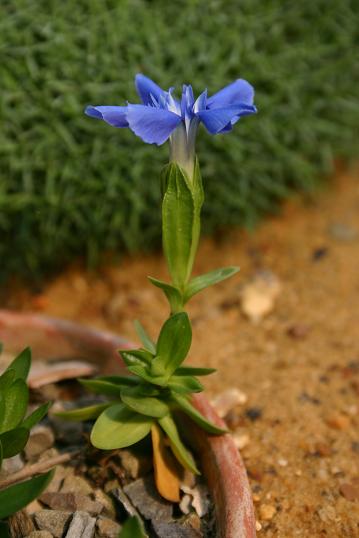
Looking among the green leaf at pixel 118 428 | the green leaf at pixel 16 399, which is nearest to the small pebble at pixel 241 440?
the green leaf at pixel 118 428

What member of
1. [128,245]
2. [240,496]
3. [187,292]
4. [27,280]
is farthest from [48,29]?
[240,496]

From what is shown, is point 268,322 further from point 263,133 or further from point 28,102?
point 28,102

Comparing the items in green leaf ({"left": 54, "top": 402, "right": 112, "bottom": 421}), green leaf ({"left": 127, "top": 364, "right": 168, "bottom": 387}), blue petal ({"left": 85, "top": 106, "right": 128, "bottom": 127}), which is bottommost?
green leaf ({"left": 54, "top": 402, "right": 112, "bottom": 421})

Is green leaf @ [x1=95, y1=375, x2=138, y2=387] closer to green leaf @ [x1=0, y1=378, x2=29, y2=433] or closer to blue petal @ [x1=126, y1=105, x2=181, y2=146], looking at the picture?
green leaf @ [x1=0, y1=378, x2=29, y2=433]

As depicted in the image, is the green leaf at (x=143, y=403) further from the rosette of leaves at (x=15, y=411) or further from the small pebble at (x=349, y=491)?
the small pebble at (x=349, y=491)

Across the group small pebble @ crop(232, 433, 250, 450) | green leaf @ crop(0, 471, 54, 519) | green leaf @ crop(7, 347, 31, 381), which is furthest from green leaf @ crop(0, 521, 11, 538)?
small pebble @ crop(232, 433, 250, 450)

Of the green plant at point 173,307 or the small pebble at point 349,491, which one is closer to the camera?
the green plant at point 173,307

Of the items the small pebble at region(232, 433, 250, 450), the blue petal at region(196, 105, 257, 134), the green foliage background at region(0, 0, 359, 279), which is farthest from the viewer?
the green foliage background at region(0, 0, 359, 279)

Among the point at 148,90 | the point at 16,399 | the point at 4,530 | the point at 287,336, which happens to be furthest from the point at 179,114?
the point at 287,336
